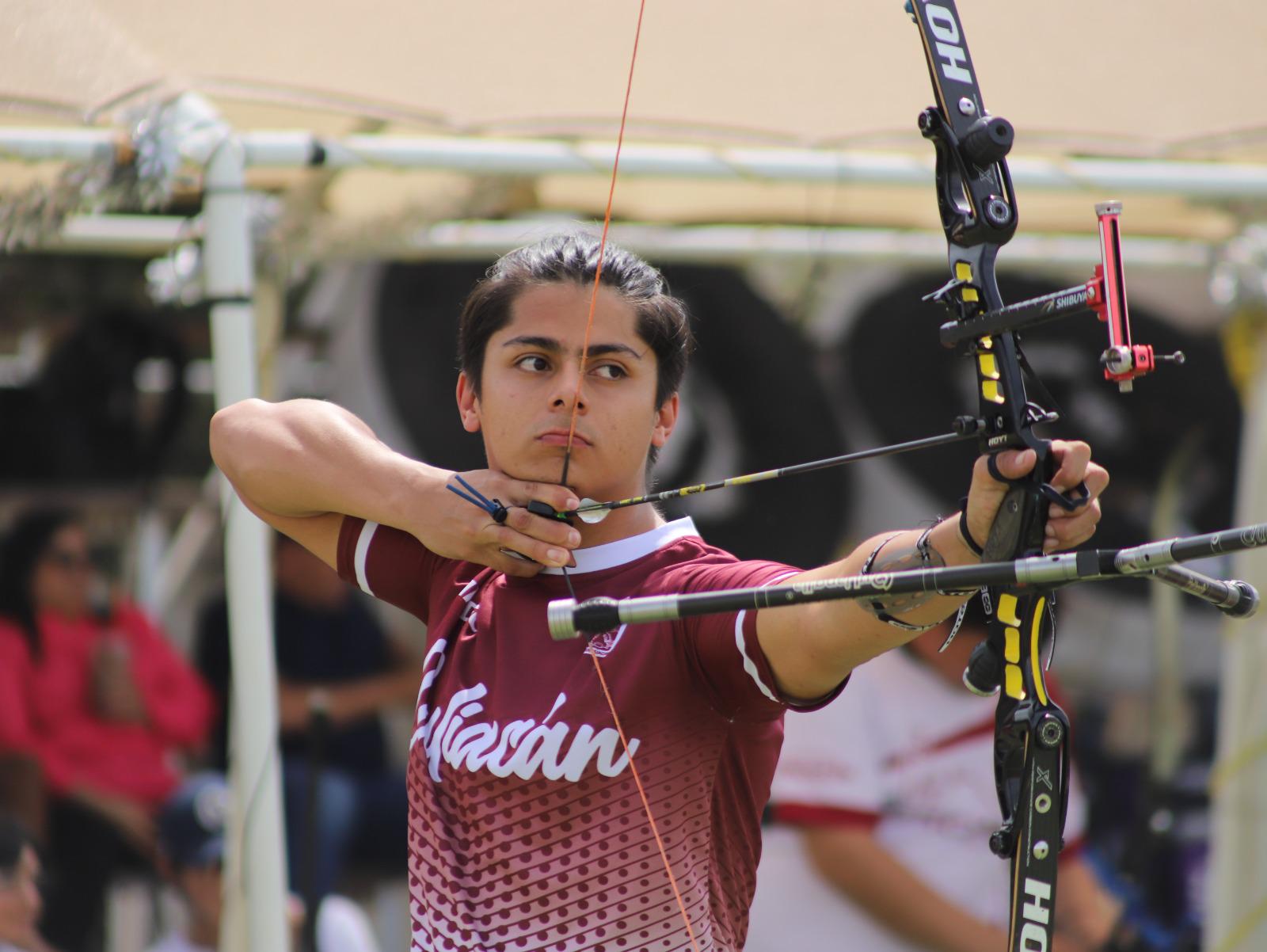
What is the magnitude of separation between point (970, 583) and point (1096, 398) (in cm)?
324

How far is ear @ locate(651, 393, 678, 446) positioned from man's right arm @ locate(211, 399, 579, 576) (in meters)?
0.16

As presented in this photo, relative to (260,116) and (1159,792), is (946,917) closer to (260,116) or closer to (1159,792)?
(1159,792)

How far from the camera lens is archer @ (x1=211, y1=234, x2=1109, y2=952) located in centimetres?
134

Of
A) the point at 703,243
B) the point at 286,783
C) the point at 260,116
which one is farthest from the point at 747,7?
the point at 286,783

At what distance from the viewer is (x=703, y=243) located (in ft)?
12.5

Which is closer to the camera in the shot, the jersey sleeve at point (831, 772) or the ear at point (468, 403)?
the ear at point (468, 403)

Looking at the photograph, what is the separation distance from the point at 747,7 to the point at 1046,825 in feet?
5.13

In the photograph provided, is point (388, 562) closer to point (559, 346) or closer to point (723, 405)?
point (559, 346)

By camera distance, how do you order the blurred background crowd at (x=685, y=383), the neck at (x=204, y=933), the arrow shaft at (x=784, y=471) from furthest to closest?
the neck at (x=204, y=933)
the blurred background crowd at (x=685, y=383)
the arrow shaft at (x=784, y=471)

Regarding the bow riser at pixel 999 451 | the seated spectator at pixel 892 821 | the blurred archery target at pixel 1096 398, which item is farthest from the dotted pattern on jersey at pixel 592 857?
the blurred archery target at pixel 1096 398

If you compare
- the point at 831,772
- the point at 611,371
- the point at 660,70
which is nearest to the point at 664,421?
the point at 611,371

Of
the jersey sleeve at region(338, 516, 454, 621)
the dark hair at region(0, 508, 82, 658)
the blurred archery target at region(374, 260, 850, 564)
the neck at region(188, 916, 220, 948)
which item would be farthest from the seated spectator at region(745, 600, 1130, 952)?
the dark hair at region(0, 508, 82, 658)

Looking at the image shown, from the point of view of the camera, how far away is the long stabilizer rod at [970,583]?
1.14m

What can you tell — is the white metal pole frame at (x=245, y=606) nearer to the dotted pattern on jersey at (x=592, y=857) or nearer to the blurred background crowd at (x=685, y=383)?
the blurred background crowd at (x=685, y=383)
